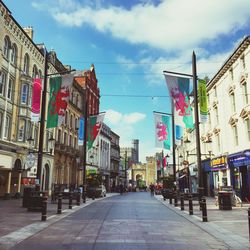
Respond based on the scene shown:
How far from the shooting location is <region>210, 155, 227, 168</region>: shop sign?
98.5 feet

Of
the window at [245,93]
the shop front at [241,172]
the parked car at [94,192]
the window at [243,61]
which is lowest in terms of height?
the parked car at [94,192]

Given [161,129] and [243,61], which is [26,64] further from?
[243,61]

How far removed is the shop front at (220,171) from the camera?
2982cm

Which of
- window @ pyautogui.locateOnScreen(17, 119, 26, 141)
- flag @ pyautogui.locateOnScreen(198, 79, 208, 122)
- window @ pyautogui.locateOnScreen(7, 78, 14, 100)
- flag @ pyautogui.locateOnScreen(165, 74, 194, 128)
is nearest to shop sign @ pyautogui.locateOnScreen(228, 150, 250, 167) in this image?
flag @ pyautogui.locateOnScreen(198, 79, 208, 122)

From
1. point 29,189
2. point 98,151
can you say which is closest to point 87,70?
point 98,151

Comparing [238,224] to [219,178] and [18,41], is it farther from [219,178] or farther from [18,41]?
[18,41]

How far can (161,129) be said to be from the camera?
80.5 feet

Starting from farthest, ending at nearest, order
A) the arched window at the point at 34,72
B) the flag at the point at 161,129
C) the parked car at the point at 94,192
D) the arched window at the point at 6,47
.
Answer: the parked car at the point at 94,192, the arched window at the point at 34,72, the arched window at the point at 6,47, the flag at the point at 161,129

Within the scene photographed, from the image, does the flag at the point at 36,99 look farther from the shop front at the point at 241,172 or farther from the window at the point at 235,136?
the window at the point at 235,136

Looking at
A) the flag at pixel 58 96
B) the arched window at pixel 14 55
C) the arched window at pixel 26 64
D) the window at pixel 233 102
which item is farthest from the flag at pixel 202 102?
the arched window at pixel 26 64

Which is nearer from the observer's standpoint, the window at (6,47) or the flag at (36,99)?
the flag at (36,99)

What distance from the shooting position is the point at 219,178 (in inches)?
1284

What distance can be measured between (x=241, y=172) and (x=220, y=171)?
4.94 m

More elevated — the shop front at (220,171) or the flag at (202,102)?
the flag at (202,102)
